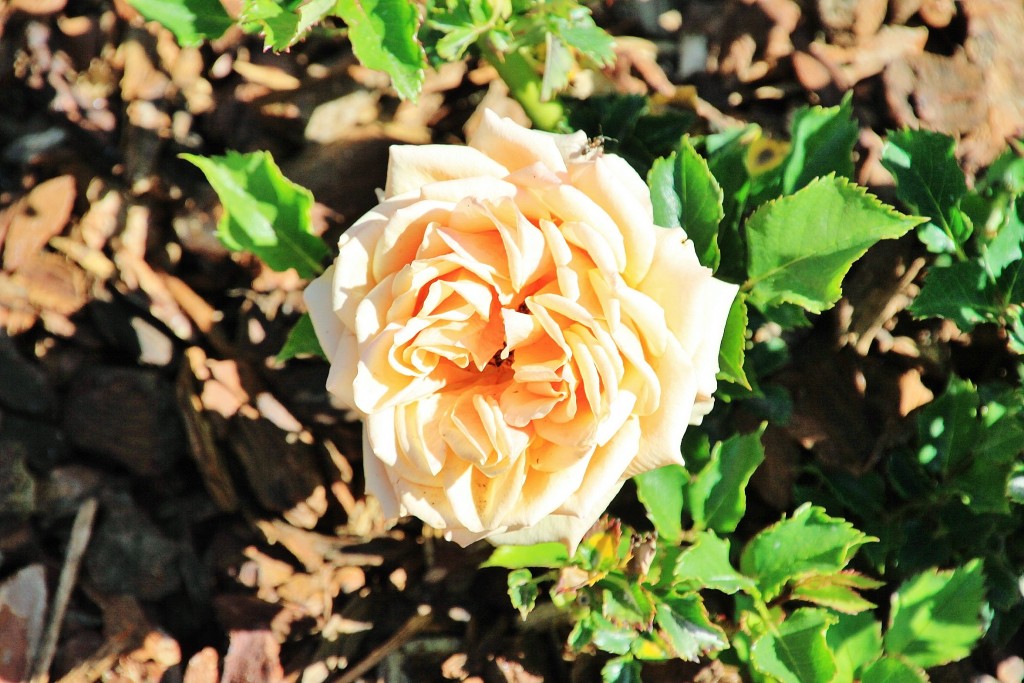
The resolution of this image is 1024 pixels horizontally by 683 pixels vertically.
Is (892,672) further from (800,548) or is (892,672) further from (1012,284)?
(1012,284)

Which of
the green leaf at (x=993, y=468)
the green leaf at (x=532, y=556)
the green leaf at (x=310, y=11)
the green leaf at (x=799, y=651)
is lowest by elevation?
the green leaf at (x=799, y=651)

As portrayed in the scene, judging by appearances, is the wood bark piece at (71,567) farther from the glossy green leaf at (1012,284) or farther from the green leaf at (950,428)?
the glossy green leaf at (1012,284)

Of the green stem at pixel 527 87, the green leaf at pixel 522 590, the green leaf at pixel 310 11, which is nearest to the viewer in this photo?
the green leaf at pixel 310 11

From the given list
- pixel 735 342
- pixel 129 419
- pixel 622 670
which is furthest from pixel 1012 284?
pixel 129 419

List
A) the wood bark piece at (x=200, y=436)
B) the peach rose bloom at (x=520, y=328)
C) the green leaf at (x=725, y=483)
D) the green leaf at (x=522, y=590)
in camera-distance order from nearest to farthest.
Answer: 1. the peach rose bloom at (x=520, y=328)
2. the green leaf at (x=522, y=590)
3. the green leaf at (x=725, y=483)
4. the wood bark piece at (x=200, y=436)

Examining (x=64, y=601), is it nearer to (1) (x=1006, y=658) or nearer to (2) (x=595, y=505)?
(2) (x=595, y=505)

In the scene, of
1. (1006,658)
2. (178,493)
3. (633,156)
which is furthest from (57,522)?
(1006,658)

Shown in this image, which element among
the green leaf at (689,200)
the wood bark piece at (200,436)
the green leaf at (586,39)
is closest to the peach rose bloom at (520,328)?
the green leaf at (689,200)
